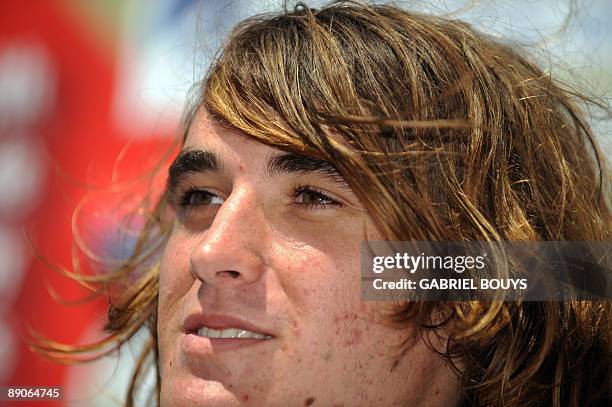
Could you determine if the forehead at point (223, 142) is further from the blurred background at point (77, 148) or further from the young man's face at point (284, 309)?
the blurred background at point (77, 148)

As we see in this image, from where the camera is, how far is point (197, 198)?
0.97 metres

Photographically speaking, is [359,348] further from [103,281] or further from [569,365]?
[103,281]

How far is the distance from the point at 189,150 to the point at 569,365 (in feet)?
1.69

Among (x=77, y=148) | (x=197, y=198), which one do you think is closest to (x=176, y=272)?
(x=197, y=198)

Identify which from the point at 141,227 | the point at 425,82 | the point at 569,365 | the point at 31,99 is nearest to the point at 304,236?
the point at 425,82

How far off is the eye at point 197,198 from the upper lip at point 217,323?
6.8 inches

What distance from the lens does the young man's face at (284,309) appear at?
2.61 ft

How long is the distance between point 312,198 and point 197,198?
7.5 inches

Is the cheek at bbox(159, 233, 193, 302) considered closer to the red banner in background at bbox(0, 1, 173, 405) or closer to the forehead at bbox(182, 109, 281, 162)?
the forehead at bbox(182, 109, 281, 162)

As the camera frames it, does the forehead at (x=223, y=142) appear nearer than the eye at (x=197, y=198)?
Yes

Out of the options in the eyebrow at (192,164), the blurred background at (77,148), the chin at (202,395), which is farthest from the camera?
the blurred background at (77,148)

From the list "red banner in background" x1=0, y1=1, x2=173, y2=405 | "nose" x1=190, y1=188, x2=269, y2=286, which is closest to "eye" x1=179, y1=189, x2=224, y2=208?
"nose" x1=190, y1=188, x2=269, y2=286

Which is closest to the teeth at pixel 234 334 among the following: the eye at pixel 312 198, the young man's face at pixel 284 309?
the young man's face at pixel 284 309

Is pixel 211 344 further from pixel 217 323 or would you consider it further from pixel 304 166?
pixel 304 166
